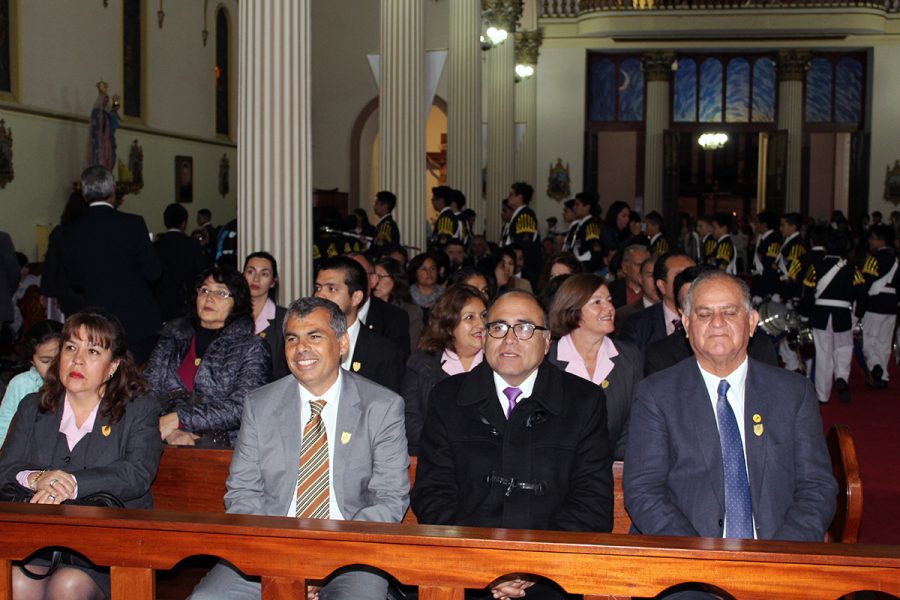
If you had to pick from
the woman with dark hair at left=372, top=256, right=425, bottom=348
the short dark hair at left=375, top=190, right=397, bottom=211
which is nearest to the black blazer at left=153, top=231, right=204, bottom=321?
the short dark hair at left=375, top=190, right=397, bottom=211

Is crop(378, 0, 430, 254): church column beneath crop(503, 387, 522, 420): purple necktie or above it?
above

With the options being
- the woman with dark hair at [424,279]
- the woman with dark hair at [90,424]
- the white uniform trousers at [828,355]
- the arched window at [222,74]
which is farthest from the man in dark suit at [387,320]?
the arched window at [222,74]

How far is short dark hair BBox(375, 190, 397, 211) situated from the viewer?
11.2m

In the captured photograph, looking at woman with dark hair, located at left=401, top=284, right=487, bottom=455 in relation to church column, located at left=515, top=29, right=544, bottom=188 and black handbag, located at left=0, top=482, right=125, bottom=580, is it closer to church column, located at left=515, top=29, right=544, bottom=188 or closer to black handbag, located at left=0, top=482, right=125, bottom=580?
black handbag, located at left=0, top=482, right=125, bottom=580

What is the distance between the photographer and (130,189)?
19.8 metres

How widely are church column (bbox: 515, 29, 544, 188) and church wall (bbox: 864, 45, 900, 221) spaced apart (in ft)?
28.4

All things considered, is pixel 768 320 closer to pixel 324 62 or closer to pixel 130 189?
pixel 130 189

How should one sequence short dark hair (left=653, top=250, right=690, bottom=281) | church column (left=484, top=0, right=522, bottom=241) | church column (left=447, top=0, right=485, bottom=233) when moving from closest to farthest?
short dark hair (left=653, top=250, right=690, bottom=281) < church column (left=447, top=0, right=485, bottom=233) < church column (left=484, top=0, right=522, bottom=241)

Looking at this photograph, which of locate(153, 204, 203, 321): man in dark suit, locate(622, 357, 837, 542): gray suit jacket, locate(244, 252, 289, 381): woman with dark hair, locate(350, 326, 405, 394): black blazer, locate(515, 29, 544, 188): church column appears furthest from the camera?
locate(515, 29, 544, 188): church column

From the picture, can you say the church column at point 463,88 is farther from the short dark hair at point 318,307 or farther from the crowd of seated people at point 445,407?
the short dark hair at point 318,307

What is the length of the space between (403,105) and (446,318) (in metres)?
A: 6.35

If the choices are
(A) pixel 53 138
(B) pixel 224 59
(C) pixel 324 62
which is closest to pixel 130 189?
(A) pixel 53 138

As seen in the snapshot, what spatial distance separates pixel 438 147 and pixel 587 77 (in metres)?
4.54

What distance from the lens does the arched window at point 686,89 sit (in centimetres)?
3005
